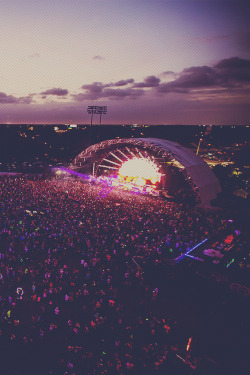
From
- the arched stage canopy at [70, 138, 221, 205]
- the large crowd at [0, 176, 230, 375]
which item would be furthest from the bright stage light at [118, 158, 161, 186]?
the large crowd at [0, 176, 230, 375]

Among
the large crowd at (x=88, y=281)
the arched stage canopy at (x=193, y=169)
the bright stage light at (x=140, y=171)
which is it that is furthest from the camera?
the bright stage light at (x=140, y=171)

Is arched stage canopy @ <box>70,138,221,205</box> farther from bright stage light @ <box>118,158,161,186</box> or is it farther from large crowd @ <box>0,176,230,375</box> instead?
large crowd @ <box>0,176,230,375</box>

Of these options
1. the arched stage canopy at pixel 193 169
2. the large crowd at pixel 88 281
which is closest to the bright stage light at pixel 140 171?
the arched stage canopy at pixel 193 169

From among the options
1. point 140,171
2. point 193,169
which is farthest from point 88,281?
point 140,171

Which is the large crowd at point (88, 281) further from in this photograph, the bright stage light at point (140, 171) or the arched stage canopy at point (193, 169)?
the bright stage light at point (140, 171)

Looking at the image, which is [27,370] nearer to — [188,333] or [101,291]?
[101,291]

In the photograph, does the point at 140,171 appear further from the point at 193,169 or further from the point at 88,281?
the point at 88,281

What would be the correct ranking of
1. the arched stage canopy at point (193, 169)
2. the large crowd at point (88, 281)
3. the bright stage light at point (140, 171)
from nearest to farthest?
the large crowd at point (88, 281)
the arched stage canopy at point (193, 169)
the bright stage light at point (140, 171)
